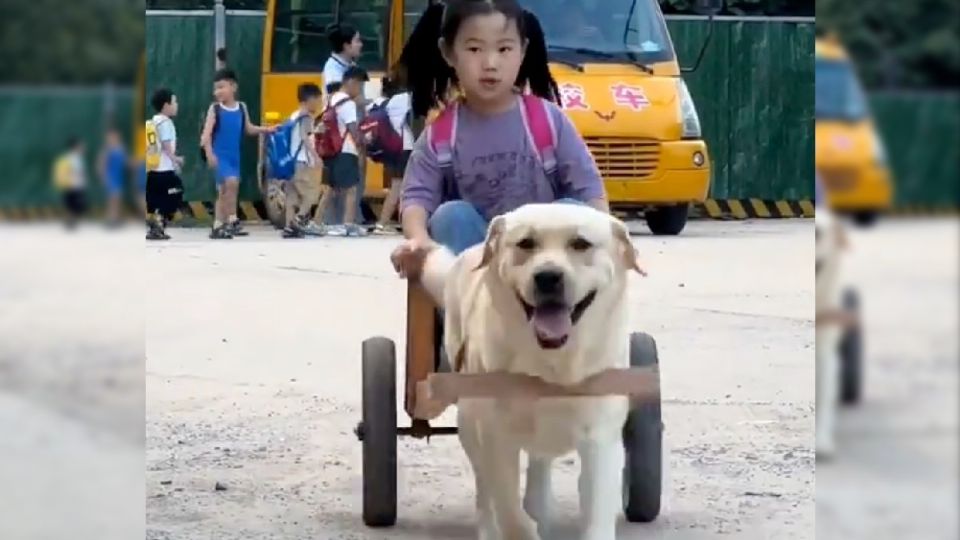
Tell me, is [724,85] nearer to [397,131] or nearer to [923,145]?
[397,131]

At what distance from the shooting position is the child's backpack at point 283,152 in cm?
376

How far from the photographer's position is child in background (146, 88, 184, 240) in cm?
300

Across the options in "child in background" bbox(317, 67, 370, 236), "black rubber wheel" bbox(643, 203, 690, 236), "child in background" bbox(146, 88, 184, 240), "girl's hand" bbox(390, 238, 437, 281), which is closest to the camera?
→ "child in background" bbox(146, 88, 184, 240)

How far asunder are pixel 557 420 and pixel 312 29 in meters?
1.44

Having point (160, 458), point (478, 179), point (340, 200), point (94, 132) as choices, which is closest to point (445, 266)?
point (478, 179)

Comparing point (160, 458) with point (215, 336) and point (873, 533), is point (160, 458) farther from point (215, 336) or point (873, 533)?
point (873, 533)

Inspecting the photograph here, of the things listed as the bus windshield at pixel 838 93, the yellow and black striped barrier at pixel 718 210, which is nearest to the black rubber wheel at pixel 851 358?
the bus windshield at pixel 838 93

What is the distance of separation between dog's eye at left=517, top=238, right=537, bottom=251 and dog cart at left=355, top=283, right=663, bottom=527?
0.54m

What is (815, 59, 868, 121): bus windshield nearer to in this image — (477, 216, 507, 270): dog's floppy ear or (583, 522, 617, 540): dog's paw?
(477, 216, 507, 270): dog's floppy ear

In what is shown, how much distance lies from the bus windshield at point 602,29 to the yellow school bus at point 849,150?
186 centimetres

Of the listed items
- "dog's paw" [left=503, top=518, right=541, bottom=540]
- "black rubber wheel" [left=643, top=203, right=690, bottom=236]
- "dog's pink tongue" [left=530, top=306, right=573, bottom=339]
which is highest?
"black rubber wheel" [left=643, top=203, right=690, bottom=236]

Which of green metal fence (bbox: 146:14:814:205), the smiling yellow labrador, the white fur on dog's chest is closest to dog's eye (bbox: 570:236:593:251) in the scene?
the smiling yellow labrador

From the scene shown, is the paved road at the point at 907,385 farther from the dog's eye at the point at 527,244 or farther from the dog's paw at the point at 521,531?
the dog's paw at the point at 521,531

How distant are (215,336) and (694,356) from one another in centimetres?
124
